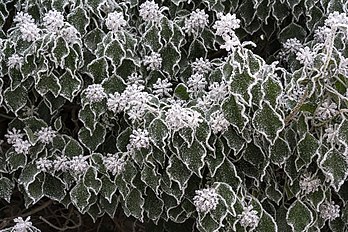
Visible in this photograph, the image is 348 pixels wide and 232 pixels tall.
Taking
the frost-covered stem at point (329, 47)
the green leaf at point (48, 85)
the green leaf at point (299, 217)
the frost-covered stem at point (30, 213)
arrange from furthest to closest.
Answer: the frost-covered stem at point (30, 213) → the green leaf at point (48, 85) → the green leaf at point (299, 217) → the frost-covered stem at point (329, 47)

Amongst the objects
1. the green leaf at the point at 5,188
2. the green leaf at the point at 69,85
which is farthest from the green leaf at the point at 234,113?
the green leaf at the point at 5,188

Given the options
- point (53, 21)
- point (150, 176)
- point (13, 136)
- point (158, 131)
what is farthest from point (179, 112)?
point (13, 136)

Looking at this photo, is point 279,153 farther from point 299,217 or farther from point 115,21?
point 115,21

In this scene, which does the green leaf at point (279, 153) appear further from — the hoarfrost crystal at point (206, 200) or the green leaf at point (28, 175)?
the green leaf at point (28, 175)

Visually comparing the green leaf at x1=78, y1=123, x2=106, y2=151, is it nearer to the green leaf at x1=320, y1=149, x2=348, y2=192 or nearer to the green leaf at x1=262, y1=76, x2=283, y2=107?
the green leaf at x1=262, y1=76, x2=283, y2=107

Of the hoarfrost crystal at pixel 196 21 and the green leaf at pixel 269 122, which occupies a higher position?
the hoarfrost crystal at pixel 196 21

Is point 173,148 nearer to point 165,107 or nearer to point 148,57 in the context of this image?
point 165,107

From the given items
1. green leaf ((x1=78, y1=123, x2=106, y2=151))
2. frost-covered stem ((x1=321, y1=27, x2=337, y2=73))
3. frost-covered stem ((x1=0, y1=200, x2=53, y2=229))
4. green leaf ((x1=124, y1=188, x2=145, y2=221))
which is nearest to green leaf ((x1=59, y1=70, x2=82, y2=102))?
green leaf ((x1=78, y1=123, x2=106, y2=151))
